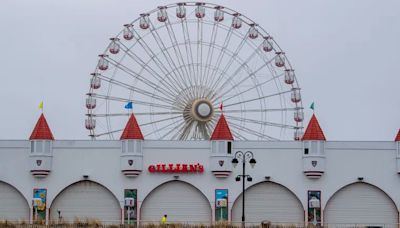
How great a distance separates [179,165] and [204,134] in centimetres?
599

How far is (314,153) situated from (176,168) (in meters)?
9.51

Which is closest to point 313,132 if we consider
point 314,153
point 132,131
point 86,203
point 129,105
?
point 314,153

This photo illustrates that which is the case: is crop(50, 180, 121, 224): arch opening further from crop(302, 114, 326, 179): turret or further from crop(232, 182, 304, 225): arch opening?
crop(302, 114, 326, 179): turret

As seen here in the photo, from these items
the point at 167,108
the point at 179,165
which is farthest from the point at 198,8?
the point at 179,165

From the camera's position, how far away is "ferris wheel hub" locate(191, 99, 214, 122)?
244ft

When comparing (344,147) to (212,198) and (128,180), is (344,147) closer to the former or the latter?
(212,198)

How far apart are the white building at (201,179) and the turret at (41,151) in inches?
2.7

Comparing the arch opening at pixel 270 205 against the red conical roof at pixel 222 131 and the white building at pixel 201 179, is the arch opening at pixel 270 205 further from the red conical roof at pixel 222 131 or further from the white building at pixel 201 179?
the red conical roof at pixel 222 131

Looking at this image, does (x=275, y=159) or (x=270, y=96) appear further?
(x=270, y=96)

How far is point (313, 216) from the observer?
228 feet

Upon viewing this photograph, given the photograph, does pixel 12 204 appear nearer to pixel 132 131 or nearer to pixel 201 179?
pixel 132 131

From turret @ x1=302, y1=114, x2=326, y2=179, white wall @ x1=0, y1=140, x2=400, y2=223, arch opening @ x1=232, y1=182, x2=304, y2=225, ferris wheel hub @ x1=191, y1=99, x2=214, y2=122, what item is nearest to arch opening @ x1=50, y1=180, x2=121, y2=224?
white wall @ x1=0, y1=140, x2=400, y2=223

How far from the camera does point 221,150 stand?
230 feet

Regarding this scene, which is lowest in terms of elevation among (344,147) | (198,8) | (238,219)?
(238,219)
